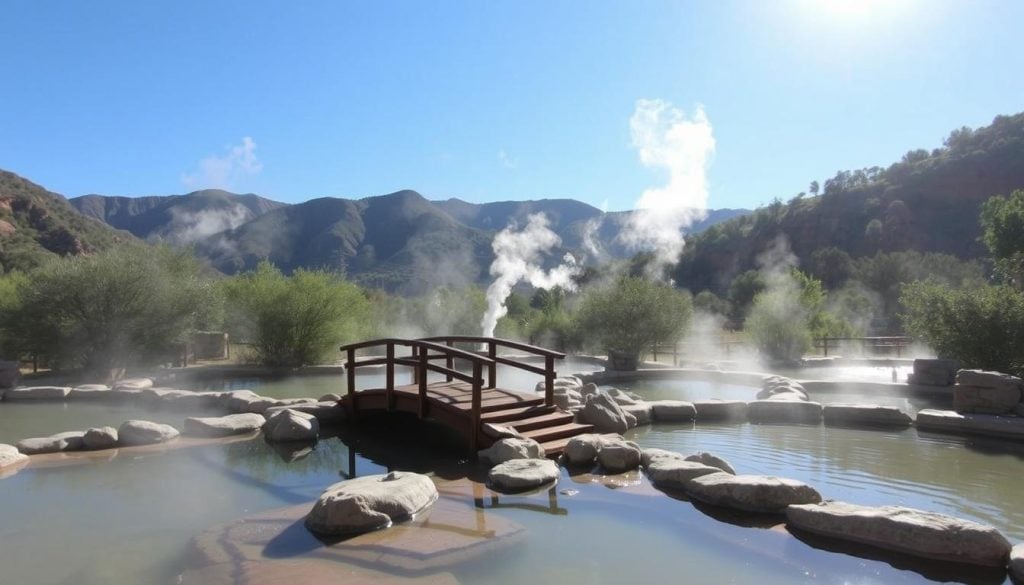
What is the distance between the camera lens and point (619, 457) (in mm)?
6883

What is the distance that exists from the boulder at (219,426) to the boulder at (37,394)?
17.6 ft

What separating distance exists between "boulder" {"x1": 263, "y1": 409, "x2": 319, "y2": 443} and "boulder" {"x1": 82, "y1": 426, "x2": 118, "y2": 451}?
181cm

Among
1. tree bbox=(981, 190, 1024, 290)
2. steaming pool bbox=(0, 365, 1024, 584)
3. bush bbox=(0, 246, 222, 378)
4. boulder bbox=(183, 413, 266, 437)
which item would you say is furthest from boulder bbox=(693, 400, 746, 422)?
tree bbox=(981, 190, 1024, 290)

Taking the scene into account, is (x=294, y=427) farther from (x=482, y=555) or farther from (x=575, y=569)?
(x=575, y=569)

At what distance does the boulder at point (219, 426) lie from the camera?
8844 mm

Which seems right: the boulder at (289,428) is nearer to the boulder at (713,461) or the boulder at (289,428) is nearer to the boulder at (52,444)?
the boulder at (52,444)

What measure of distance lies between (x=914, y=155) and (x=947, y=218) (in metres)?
14.0

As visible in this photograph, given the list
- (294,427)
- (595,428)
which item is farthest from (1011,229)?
(294,427)

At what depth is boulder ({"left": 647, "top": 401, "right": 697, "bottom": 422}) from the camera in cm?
983

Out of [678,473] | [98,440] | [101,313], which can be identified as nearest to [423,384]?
[678,473]

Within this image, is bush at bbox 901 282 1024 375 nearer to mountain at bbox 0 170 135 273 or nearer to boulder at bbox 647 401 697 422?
boulder at bbox 647 401 697 422

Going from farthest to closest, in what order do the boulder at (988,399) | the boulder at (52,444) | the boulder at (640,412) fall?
the boulder at (640,412) → the boulder at (988,399) → the boulder at (52,444)

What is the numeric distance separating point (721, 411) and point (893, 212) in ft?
188

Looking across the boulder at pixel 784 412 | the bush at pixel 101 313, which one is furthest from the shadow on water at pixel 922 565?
the bush at pixel 101 313
